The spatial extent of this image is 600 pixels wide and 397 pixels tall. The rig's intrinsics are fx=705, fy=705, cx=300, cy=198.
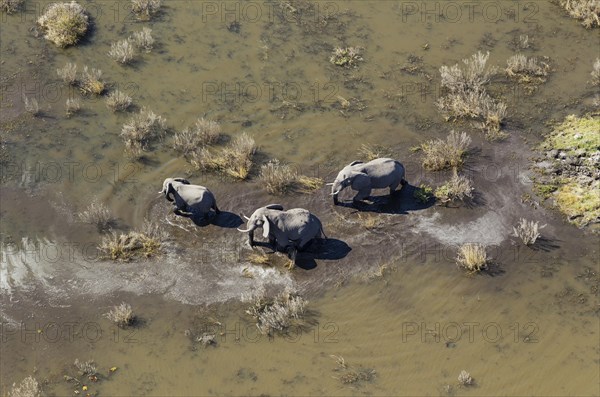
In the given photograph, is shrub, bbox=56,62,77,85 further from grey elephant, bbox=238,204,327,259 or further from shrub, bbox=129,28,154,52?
grey elephant, bbox=238,204,327,259

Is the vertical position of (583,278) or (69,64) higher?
(69,64)

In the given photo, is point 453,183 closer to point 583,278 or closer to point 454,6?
point 583,278

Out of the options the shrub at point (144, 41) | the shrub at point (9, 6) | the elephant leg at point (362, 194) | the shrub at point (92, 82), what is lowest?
the elephant leg at point (362, 194)

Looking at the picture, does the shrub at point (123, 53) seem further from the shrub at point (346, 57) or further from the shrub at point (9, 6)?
the shrub at point (346, 57)

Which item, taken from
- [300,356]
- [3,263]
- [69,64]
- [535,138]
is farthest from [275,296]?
[69,64]

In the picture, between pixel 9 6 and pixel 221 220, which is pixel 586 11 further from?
pixel 9 6

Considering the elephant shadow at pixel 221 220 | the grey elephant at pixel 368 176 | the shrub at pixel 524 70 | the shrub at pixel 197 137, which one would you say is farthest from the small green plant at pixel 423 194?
the shrub at pixel 524 70
